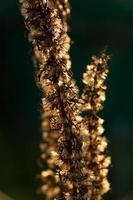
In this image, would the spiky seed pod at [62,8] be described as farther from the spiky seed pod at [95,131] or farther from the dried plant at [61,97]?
the spiky seed pod at [95,131]

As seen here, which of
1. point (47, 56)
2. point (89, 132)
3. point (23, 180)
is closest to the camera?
point (47, 56)

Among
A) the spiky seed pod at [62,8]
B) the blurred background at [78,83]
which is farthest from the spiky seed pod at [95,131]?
the blurred background at [78,83]

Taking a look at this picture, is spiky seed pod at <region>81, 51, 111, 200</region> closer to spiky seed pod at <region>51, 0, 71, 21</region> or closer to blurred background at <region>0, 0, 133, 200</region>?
spiky seed pod at <region>51, 0, 71, 21</region>

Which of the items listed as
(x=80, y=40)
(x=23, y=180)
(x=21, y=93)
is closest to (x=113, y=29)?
(x=80, y=40)

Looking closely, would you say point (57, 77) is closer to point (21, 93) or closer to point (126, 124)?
point (126, 124)

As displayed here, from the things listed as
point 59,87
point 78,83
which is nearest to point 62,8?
point 59,87
